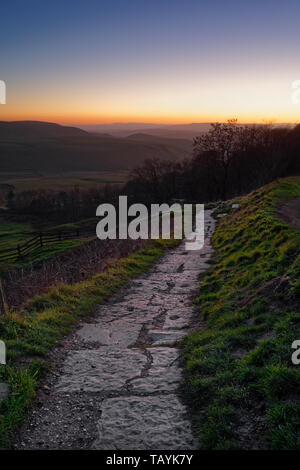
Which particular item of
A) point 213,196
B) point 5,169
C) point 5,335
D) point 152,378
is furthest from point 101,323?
point 5,169

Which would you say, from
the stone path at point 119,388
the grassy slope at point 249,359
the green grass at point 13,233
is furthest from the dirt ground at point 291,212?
the green grass at point 13,233

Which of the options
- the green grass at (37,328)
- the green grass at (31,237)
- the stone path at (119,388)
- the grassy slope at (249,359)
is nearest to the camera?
the grassy slope at (249,359)

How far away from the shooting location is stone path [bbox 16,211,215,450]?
3896 mm

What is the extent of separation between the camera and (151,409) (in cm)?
438

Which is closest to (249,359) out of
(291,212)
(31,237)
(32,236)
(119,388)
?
(119,388)

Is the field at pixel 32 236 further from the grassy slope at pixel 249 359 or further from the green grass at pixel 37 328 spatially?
the grassy slope at pixel 249 359

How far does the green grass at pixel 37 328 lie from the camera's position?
433 cm

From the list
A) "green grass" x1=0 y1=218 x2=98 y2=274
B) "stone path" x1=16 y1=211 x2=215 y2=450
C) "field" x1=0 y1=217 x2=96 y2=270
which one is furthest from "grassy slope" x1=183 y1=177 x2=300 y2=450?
"field" x1=0 y1=217 x2=96 y2=270

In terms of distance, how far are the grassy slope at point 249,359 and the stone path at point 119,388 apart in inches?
12.6

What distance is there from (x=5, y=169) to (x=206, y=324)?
20508 centimetres

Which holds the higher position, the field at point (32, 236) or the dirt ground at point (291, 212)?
the dirt ground at point (291, 212)

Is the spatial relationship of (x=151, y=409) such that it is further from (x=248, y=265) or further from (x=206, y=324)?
(x=248, y=265)

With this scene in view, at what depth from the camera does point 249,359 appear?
4.82 meters

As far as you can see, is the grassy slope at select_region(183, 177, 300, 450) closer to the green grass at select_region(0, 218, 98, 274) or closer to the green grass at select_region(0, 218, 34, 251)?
the green grass at select_region(0, 218, 98, 274)
